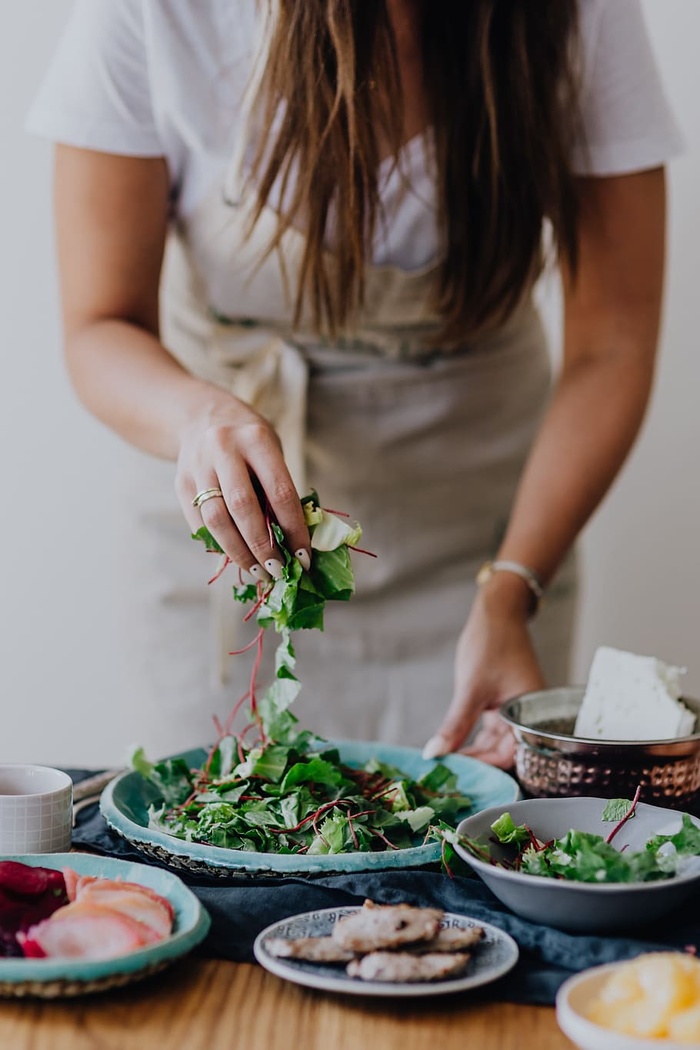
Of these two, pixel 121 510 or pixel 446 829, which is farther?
pixel 121 510

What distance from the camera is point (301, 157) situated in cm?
142

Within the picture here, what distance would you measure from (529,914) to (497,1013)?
98mm

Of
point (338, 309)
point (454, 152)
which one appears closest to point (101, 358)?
point (338, 309)

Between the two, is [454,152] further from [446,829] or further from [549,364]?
[446,829]

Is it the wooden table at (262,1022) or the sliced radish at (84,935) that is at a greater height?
the sliced radish at (84,935)

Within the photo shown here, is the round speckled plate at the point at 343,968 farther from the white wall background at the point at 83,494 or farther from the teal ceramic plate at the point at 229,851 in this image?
the white wall background at the point at 83,494

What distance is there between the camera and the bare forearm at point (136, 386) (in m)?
1.26

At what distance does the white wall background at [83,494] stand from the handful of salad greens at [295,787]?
4.34 feet

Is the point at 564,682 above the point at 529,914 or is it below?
below

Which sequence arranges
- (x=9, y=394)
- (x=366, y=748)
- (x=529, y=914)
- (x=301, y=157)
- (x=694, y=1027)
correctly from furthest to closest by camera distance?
(x=9, y=394)
(x=301, y=157)
(x=366, y=748)
(x=529, y=914)
(x=694, y=1027)

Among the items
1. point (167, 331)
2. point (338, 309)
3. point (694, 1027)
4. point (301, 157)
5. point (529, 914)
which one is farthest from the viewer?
point (167, 331)

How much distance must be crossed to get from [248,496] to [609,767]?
0.39 meters

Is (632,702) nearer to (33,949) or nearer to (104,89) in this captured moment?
(33,949)

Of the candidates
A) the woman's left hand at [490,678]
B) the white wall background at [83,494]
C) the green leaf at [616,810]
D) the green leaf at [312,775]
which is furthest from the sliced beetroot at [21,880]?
the white wall background at [83,494]
